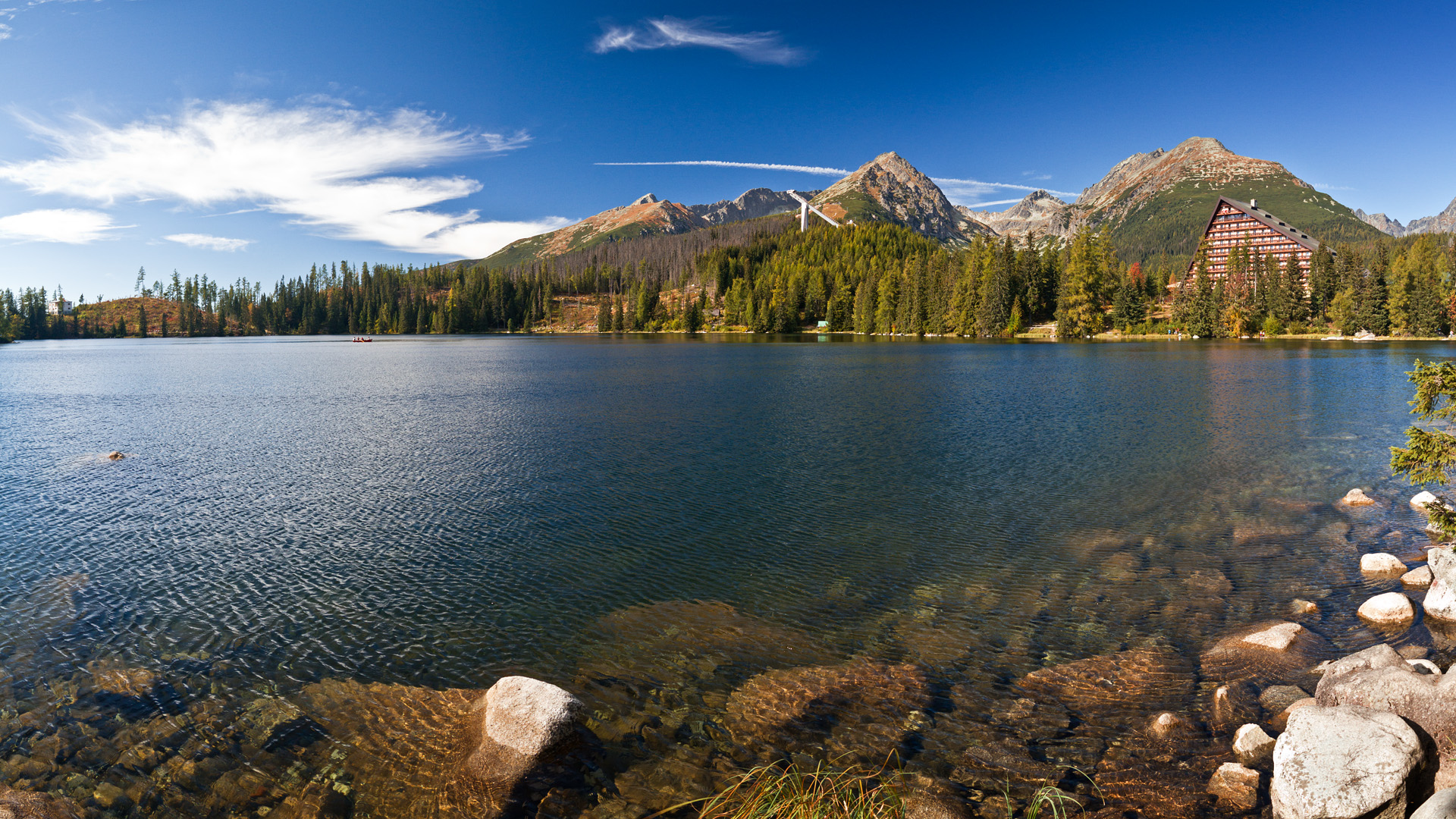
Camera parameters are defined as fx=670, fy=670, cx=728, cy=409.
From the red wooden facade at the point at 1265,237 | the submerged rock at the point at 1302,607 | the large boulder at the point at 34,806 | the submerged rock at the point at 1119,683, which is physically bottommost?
the large boulder at the point at 34,806

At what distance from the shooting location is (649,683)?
13.7 m

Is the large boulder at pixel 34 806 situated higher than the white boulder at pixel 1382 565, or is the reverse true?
the white boulder at pixel 1382 565

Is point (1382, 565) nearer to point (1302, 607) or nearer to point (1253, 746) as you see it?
point (1302, 607)

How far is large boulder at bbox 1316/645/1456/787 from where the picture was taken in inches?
374

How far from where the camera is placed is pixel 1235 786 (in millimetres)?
9977

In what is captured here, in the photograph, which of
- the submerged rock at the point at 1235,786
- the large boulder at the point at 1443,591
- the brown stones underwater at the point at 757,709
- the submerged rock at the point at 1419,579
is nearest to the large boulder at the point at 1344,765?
the submerged rock at the point at 1235,786

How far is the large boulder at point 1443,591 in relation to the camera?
49.5 ft

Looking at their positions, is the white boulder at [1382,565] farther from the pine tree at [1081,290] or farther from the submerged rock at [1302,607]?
the pine tree at [1081,290]

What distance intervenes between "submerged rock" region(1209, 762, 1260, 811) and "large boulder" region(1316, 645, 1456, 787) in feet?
6.48

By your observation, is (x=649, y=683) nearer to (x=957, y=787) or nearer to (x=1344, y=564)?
(x=957, y=787)

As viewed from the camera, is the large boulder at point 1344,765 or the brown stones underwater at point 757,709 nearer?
the large boulder at point 1344,765

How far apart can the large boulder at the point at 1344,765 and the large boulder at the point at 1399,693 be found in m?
0.64

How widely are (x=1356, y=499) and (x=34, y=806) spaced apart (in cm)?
3750

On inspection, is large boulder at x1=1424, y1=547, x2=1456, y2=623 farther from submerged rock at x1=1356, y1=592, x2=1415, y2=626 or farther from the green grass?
the green grass
